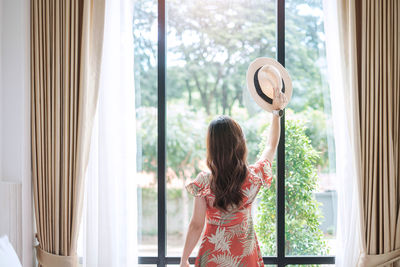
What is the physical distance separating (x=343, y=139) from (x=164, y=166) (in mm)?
1137

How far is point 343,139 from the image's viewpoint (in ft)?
6.99

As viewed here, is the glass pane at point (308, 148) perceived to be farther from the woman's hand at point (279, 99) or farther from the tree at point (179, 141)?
the tree at point (179, 141)

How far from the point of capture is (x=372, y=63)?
2.07 meters

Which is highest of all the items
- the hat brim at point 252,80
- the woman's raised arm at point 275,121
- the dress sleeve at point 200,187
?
the hat brim at point 252,80

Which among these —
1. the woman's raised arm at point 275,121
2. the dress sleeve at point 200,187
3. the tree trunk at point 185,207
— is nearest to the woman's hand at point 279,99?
the woman's raised arm at point 275,121

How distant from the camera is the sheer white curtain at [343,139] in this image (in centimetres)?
209

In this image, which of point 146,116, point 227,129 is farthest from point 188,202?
point 227,129

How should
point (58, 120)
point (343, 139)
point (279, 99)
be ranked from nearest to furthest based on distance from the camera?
point (279, 99) < point (58, 120) < point (343, 139)

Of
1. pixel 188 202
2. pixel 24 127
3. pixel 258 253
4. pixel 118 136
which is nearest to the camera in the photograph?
pixel 258 253

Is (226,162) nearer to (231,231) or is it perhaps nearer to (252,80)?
(231,231)

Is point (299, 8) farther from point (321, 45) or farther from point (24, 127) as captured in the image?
point (24, 127)

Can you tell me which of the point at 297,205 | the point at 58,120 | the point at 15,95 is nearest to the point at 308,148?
the point at 297,205

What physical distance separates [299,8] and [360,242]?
5.01 feet

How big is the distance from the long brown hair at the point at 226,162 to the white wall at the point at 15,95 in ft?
3.71
